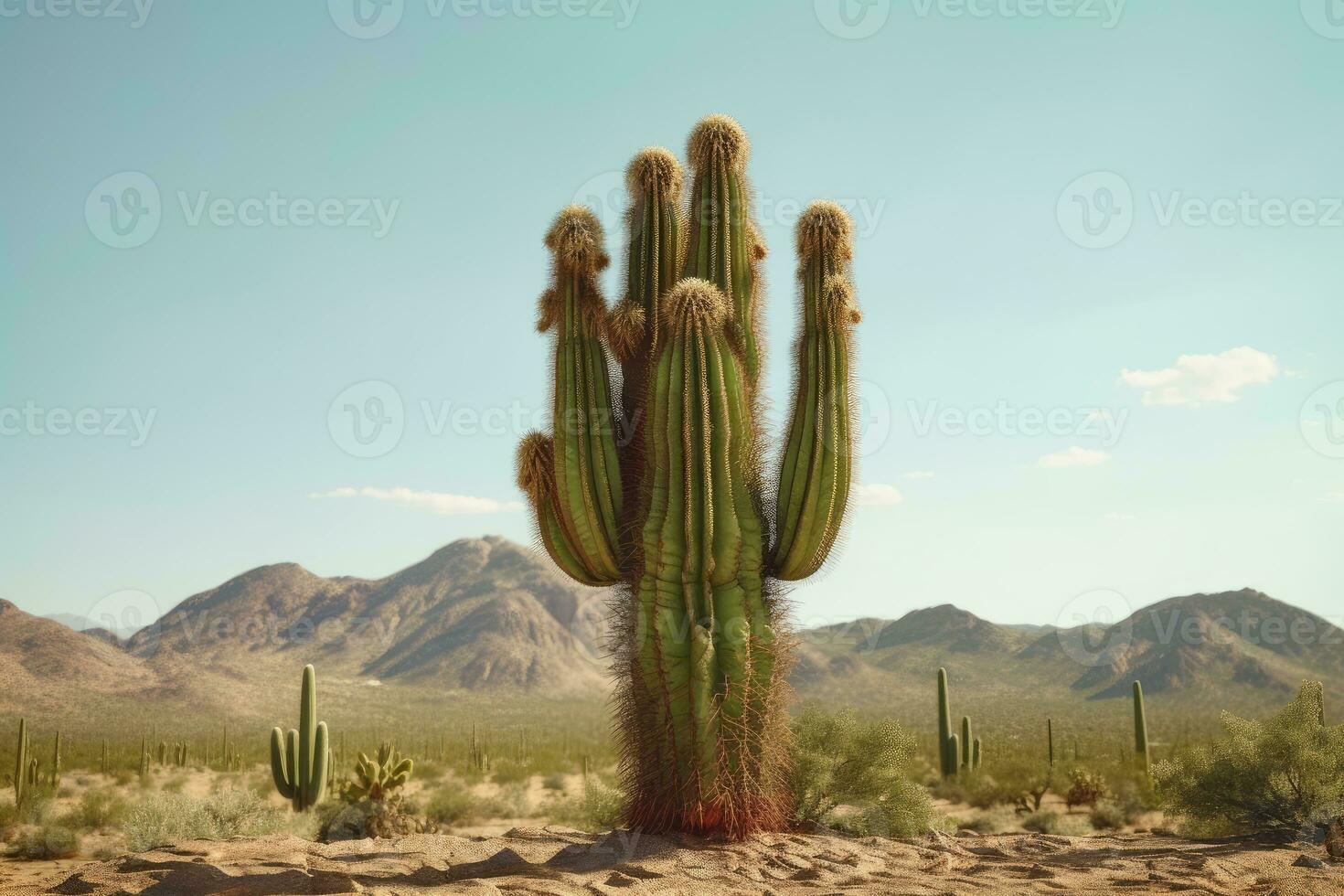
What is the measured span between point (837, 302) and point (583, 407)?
8.86ft

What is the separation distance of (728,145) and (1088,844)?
25.1ft

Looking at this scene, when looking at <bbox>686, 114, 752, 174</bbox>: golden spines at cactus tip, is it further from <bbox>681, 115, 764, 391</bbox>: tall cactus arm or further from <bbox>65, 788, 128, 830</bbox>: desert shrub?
<bbox>65, 788, 128, 830</bbox>: desert shrub

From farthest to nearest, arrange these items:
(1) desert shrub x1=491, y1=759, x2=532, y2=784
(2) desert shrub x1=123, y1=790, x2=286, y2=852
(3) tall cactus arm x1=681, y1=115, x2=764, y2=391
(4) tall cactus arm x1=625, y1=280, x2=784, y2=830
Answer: (1) desert shrub x1=491, y1=759, x2=532, y2=784, (2) desert shrub x1=123, y1=790, x2=286, y2=852, (3) tall cactus arm x1=681, y1=115, x2=764, y2=391, (4) tall cactus arm x1=625, y1=280, x2=784, y2=830

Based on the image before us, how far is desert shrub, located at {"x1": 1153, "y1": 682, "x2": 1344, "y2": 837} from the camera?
9.16 m

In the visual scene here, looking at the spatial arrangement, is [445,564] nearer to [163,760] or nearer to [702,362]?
[163,760]

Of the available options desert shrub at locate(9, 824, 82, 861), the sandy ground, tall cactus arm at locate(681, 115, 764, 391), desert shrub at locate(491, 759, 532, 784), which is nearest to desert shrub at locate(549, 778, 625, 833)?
the sandy ground

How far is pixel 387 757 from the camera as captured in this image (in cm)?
1445

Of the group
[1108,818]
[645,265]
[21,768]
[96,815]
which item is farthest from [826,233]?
[21,768]

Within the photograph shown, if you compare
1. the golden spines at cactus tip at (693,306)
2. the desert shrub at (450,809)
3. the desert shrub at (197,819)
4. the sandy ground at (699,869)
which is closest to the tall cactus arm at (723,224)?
the golden spines at cactus tip at (693,306)

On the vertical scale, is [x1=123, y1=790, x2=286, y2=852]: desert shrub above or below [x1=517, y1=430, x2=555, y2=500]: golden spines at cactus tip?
below

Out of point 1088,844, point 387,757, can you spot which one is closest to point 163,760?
point 387,757

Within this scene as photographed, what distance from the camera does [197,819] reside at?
11.3m

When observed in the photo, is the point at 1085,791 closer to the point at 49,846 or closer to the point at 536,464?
the point at 536,464

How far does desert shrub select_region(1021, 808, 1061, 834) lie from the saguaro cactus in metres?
6.19
